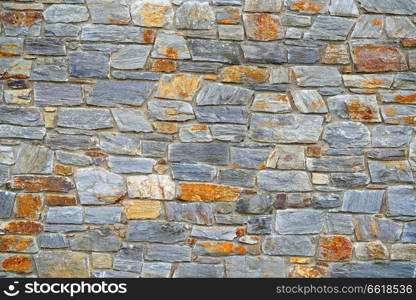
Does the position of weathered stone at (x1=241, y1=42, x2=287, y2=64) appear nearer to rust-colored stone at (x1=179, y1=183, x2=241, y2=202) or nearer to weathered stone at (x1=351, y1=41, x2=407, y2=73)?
weathered stone at (x1=351, y1=41, x2=407, y2=73)

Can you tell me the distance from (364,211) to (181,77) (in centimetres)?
142

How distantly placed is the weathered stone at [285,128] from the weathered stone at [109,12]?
101 cm

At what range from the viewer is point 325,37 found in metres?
3.14

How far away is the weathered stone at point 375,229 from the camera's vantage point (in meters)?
3.16

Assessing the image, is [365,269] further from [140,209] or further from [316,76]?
[140,209]

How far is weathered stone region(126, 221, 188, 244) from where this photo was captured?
312cm

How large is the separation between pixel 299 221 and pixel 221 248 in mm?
515

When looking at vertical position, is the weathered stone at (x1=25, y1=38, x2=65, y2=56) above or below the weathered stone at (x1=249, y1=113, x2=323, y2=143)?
above

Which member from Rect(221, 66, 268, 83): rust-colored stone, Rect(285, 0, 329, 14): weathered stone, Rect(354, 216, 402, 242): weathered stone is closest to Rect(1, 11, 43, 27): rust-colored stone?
Rect(221, 66, 268, 83): rust-colored stone

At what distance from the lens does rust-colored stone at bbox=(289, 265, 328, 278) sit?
3156mm

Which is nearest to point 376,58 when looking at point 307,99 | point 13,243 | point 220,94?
point 307,99

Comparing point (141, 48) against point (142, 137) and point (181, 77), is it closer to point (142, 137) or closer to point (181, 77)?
point (181, 77)

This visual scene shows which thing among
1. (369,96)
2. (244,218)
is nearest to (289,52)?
(369,96)

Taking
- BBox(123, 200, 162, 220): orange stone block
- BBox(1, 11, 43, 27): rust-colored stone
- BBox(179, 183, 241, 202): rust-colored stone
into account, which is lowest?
BBox(123, 200, 162, 220): orange stone block
